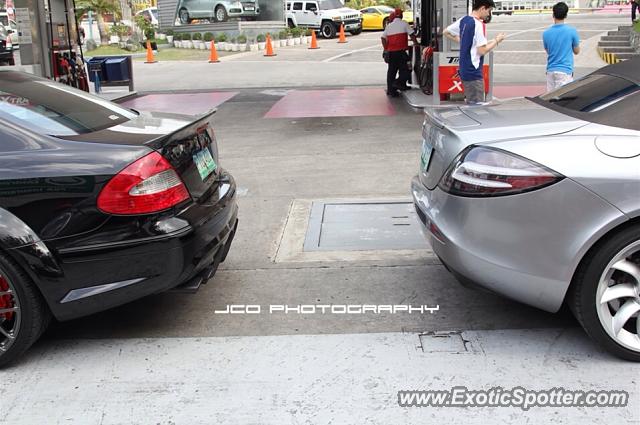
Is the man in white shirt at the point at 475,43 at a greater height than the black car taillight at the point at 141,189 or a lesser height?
greater

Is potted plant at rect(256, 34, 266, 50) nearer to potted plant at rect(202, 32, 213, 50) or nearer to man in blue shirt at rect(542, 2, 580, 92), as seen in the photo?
potted plant at rect(202, 32, 213, 50)

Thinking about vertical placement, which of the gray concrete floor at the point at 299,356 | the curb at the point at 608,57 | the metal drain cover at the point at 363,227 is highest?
the curb at the point at 608,57

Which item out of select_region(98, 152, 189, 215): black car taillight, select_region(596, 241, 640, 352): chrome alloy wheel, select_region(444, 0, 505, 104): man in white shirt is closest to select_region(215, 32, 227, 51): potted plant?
select_region(444, 0, 505, 104): man in white shirt

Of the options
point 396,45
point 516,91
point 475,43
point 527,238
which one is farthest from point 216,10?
point 527,238

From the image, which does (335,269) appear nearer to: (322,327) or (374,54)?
(322,327)

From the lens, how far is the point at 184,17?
35438 millimetres

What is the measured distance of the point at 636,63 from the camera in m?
4.18

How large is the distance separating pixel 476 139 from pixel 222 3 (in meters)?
32.1

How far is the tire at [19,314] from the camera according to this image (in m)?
3.43

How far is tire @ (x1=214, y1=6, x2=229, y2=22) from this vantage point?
110ft

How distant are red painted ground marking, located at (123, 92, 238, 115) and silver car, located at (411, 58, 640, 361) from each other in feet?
32.4

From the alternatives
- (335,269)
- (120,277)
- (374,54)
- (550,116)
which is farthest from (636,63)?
(374,54)

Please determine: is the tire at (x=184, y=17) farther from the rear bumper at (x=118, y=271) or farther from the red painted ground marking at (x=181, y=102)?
the rear bumper at (x=118, y=271)

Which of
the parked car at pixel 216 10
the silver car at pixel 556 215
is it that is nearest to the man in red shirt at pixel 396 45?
the silver car at pixel 556 215
